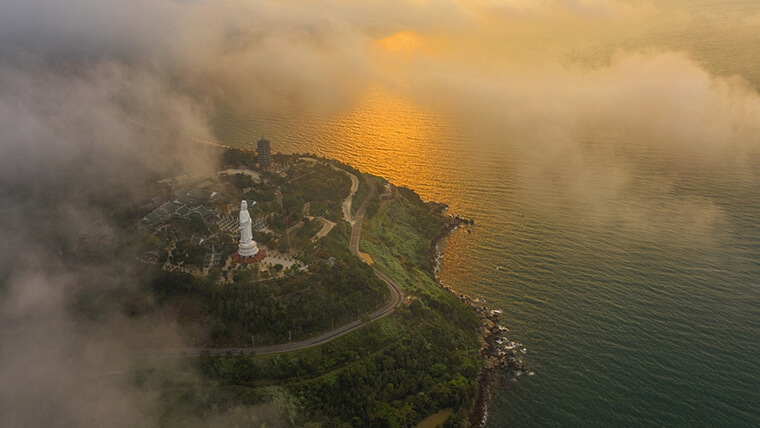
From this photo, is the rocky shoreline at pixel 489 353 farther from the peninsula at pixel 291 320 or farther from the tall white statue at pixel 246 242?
the tall white statue at pixel 246 242

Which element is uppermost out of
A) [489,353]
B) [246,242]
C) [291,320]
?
[246,242]

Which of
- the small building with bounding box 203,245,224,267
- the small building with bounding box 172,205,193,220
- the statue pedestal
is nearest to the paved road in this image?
the small building with bounding box 203,245,224,267

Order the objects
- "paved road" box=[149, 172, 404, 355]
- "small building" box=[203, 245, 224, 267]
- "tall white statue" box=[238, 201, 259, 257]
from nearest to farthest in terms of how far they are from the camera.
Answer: "paved road" box=[149, 172, 404, 355], "small building" box=[203, 245, 224, 267], "tall white statue" box=[238, 201, 259, 257]

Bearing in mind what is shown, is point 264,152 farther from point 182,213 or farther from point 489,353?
point 489,353

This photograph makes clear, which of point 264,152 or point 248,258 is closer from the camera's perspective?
point 248,258

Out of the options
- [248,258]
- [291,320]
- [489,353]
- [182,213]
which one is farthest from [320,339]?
[182,213]

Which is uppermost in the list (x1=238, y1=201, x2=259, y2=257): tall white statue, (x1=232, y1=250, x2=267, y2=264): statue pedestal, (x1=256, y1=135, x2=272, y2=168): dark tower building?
(x1=256, y1=135, x2=272, y2=168): dark tower building

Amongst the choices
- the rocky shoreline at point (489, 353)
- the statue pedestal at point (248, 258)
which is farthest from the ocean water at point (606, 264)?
the statue pedestal at point (248, 258)

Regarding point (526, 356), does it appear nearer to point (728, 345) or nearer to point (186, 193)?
→ point (728, 345)

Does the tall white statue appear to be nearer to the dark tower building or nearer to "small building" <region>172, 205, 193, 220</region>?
"small building" <region>172, 205, 193, 220</region>
